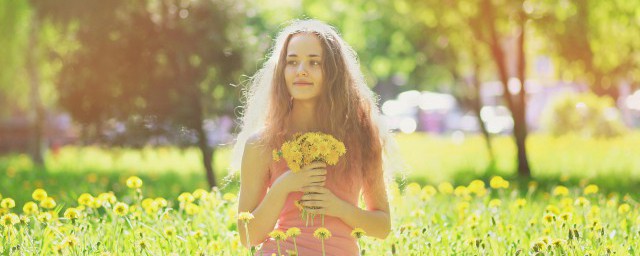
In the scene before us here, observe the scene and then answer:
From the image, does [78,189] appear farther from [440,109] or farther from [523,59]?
[440,109]

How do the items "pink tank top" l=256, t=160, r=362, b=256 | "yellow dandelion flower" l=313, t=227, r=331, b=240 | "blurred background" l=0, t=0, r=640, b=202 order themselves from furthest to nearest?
1. "blurred background" l=0, t=0, r=640, b=202
2. "pink tank top" l=256, t=160, r=362, b=256
3. "yellow dandelion flower" l=313, t=227, r=331, b=240

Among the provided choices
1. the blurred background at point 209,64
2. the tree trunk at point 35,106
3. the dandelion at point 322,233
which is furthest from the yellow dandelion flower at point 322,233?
the tree trunk at point 35,106

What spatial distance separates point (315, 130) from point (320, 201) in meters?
0.32

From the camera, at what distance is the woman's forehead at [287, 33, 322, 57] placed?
11.5 feet

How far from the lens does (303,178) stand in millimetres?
3299

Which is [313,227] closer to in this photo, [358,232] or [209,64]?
[358,232]

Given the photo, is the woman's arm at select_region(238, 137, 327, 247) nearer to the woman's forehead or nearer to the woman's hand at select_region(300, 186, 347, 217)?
the woman's hand at select_region(300, 186, 347, 217)

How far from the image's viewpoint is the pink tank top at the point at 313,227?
3441 millimetres

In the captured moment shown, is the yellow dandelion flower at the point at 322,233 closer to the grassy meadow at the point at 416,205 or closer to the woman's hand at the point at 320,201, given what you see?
the woman's hand at the point at 320,201

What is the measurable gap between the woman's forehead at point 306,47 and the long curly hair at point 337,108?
2 centimetres

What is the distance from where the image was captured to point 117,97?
9.64 m

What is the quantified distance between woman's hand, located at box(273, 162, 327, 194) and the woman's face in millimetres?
303

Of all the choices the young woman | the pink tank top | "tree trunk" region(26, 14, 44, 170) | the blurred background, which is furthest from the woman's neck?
"tree trunk" region(26, 14, 44, 170)

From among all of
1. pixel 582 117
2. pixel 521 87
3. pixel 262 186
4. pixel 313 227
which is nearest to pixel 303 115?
pixel 262 186
